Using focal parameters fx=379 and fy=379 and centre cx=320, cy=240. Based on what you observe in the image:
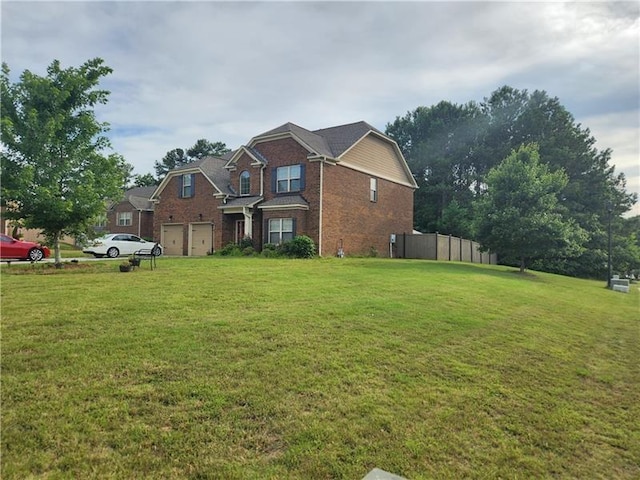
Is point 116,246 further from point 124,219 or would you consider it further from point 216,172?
point 124,219

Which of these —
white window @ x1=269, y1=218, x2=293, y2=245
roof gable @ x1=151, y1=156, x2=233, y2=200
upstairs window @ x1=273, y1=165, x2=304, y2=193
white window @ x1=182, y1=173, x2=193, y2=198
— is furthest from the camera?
white window @ x1=182, y1=173, x2=193, y2=198

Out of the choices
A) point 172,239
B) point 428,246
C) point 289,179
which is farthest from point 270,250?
point 428,246

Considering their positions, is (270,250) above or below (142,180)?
below

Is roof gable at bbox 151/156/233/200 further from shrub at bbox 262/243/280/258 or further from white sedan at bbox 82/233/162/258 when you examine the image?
white sedan at bbox 82/233/162/258

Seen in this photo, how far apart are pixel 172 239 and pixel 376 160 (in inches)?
610

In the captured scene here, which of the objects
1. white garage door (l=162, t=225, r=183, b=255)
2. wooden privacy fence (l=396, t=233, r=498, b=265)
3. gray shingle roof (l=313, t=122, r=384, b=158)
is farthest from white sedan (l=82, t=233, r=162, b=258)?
wooden privacy fence (l=396, t=233, r=498, b=265)

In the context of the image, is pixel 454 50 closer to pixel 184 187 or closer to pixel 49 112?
pixel 49 112

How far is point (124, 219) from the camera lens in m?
36.2

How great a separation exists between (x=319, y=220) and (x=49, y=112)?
1270 cm

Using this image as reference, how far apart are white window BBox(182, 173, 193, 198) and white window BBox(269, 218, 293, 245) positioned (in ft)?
26.1

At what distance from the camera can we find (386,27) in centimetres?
891

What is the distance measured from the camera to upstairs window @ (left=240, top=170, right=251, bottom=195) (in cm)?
2430

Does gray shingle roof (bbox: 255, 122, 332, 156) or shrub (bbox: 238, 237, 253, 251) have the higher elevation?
gray shingle roof (bbox: 255, 122, 332, 156)

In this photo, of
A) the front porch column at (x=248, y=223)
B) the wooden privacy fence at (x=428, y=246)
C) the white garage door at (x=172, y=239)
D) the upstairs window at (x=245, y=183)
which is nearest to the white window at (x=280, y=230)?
the front porch column at (x=248, y=223)
